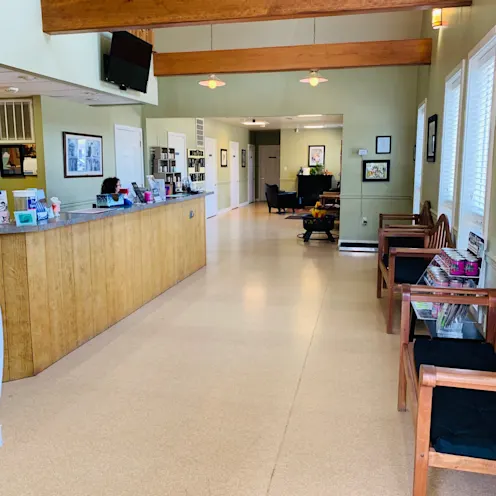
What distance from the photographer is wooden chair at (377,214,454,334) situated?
421cm

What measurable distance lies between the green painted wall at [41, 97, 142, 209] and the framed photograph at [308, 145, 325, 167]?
8186 millimetres

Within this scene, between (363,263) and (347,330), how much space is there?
9.88ft

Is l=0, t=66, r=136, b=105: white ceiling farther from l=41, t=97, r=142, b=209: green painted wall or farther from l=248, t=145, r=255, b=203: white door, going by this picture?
l=248, t=145, r=255, b=203: white door

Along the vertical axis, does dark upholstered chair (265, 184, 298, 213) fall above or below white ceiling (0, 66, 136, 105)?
below

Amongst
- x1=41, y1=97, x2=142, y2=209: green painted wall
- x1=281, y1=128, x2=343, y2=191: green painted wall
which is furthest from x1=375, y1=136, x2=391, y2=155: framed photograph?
x1=281, y1=128, x2=343, y2=191: green painted wall

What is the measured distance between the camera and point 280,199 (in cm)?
1400

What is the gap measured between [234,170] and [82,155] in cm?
840

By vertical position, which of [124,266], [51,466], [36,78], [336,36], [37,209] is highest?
[336,36]

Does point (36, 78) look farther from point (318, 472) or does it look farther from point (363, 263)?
point (363, 263)

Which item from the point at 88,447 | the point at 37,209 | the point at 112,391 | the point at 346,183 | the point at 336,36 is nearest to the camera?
the point at 88,447

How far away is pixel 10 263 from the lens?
316cm

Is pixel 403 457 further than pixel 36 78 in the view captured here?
No

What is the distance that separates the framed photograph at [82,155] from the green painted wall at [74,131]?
7 cm

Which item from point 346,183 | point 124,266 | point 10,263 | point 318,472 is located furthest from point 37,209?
point 346,183
